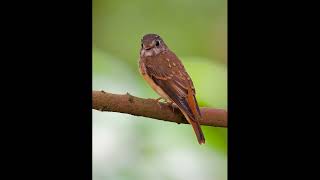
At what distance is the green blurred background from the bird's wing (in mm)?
52

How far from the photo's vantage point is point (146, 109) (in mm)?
2389

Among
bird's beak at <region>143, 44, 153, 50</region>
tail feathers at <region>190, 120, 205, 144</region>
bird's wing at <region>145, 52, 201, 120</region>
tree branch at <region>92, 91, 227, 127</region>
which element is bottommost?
tail feathers at <region>190, 120, 205, 144</region>

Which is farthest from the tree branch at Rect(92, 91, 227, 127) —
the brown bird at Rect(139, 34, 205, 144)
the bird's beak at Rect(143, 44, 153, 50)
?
the bird's beak at Rect(143, 44, 153, 50)

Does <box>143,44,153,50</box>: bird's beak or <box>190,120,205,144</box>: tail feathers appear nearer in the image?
A: <box>190,120,205,144</box>: tail feathers

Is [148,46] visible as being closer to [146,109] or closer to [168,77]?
[168,77]

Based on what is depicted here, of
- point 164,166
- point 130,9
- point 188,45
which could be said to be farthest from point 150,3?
point 164,166

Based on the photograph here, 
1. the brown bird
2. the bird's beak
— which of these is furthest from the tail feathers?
the bird's beak

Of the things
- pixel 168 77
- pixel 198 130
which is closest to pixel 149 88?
pixel 168 77

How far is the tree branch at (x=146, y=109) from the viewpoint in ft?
7.64

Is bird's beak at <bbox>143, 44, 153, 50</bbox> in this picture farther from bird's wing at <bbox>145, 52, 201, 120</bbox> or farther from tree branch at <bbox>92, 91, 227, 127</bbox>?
tree branch at <bbox>92, 91, 227, 127</bbox>

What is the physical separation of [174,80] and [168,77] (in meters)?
0.03

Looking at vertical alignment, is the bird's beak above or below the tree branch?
above

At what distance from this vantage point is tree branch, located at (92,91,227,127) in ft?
7.64
